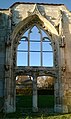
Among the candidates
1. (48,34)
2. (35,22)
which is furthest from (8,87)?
(35,22)

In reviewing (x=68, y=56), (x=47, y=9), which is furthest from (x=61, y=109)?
(x=47, y=9)

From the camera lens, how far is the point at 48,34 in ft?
51.9

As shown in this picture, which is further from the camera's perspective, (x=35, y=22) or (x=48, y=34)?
(x=35, y=22)

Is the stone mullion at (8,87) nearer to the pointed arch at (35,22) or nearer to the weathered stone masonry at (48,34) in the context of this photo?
the weathered stone masonry at (48,34)

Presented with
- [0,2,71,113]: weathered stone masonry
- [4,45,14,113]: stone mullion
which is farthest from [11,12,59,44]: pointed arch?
[4,45,14,113]: stone mullion

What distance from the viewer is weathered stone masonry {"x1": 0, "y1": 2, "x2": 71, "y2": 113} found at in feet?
48.5

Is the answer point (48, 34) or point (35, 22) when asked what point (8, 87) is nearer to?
point (48, 34)

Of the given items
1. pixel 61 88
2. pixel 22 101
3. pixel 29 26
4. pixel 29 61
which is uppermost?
pixel 29 26

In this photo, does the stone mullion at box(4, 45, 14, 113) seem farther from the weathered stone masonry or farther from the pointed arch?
the pointed arch

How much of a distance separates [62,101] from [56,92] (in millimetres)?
567

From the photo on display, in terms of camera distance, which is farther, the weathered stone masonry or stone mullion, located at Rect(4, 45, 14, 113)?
the weathered stone masonry

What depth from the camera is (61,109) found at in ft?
48.2

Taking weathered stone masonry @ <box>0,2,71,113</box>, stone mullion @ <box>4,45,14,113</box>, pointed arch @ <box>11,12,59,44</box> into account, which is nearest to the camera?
stone mullion @ <box>4,45,14,113</box>

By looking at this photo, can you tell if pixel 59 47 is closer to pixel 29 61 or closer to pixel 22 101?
pixel 29 61
